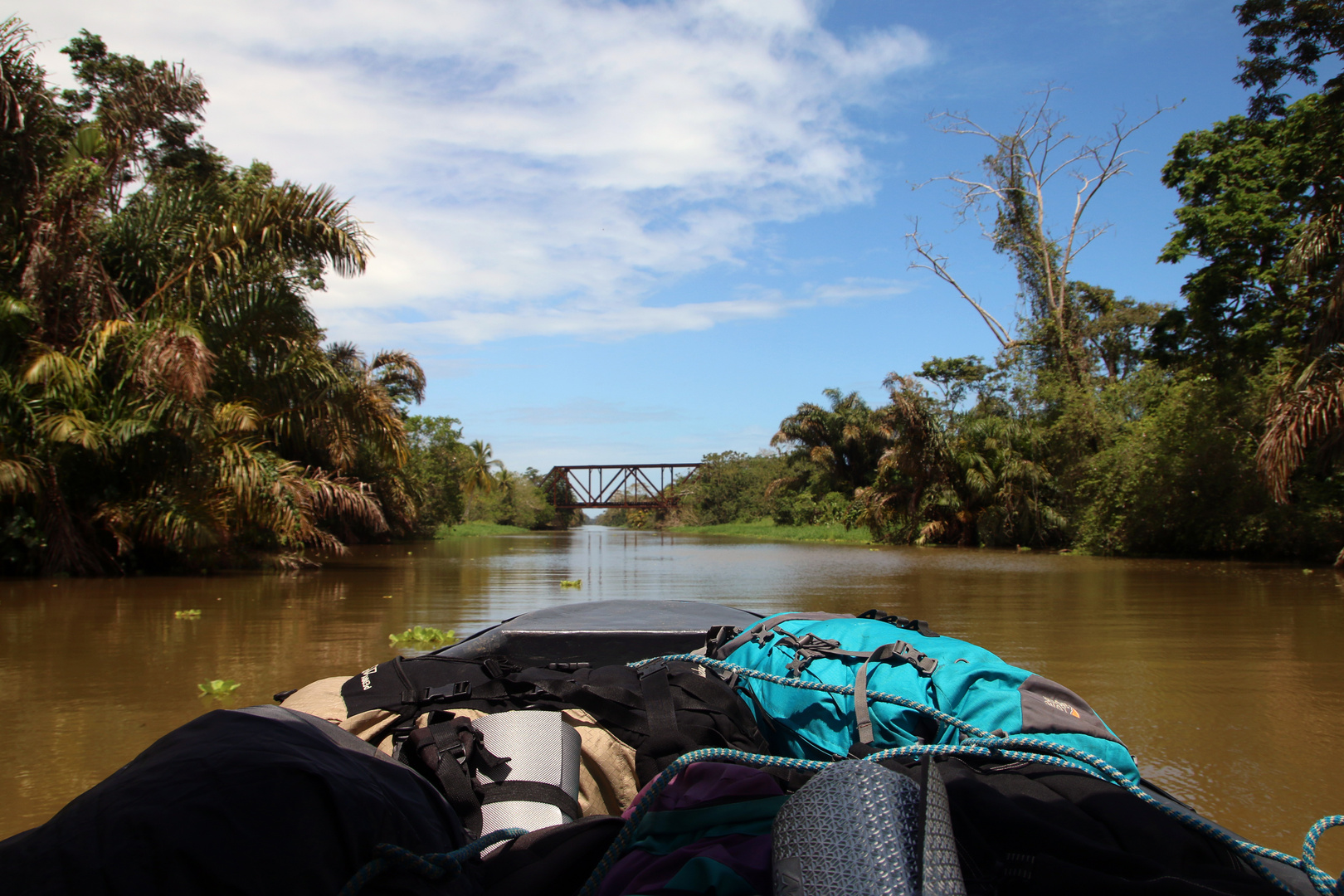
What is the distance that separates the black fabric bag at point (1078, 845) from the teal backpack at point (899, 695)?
337 mm

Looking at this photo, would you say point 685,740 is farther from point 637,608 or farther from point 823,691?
point 637,608

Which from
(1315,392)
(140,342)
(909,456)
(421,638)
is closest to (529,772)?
(421,638)

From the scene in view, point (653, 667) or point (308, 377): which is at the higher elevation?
point (308, 377)

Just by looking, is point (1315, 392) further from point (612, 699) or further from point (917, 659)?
point (612, 699)

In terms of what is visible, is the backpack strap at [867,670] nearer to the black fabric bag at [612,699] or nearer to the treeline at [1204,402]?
the black fabric bag at [612,699]

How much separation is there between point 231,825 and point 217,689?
3.11 meters

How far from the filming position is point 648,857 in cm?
109

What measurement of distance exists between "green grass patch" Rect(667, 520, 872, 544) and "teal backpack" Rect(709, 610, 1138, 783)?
19319 millimetres

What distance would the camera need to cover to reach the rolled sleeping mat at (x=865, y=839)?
832mm

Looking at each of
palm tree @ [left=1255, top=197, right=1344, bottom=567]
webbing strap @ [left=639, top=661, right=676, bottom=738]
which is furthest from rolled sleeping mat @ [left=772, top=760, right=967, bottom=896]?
palm tree @ [left=1255, top=197, right=1344, bottom=567]

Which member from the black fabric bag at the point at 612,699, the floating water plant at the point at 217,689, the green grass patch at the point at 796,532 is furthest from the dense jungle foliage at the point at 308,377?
the black fabric bag at the point at 612,699

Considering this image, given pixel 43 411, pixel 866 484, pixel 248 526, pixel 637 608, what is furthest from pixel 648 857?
pixel 866 484

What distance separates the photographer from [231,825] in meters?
0.88

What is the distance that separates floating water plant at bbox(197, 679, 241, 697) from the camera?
11.5 feet
